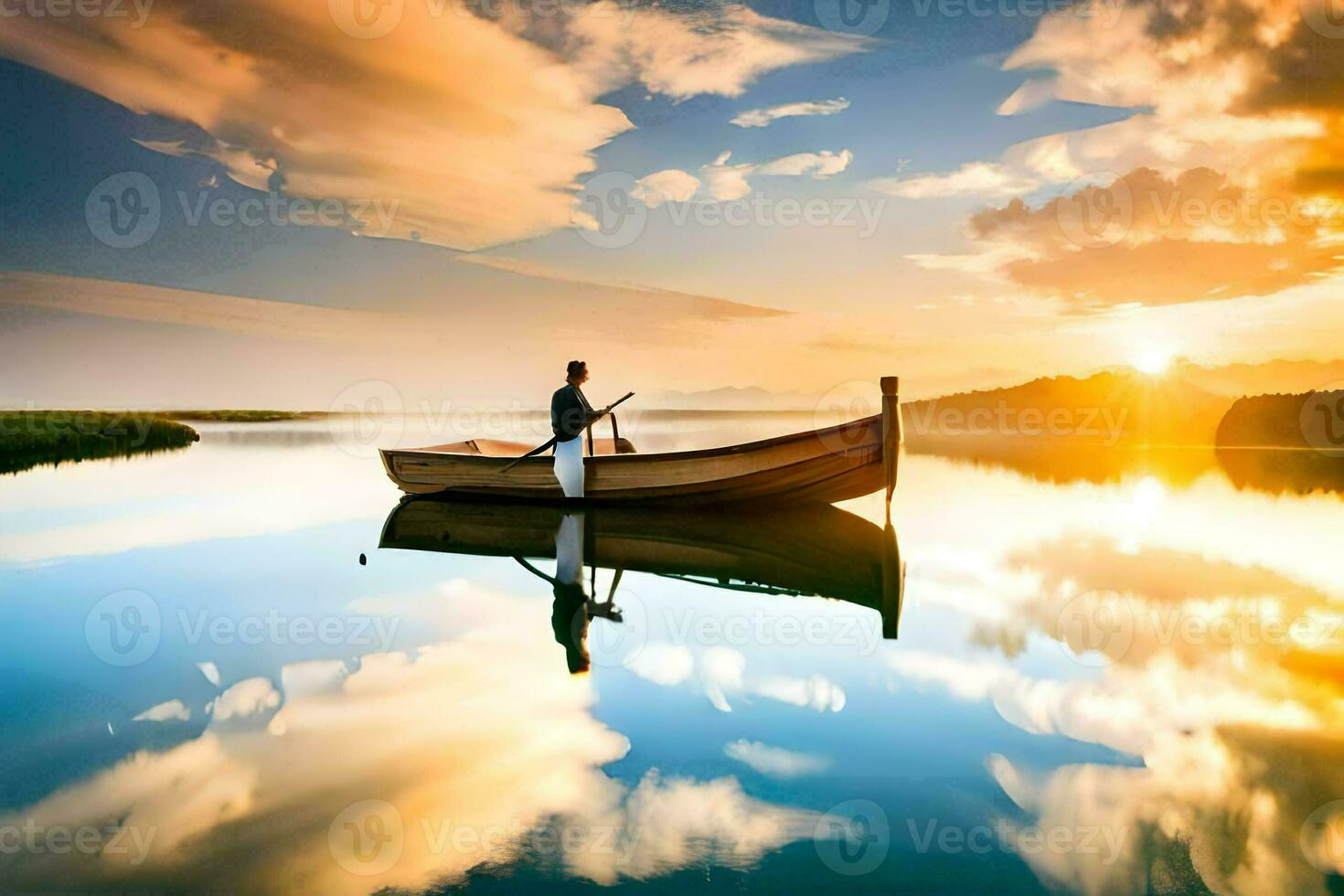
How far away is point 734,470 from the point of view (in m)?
14.6

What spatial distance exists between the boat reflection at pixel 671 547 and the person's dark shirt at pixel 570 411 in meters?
1.99

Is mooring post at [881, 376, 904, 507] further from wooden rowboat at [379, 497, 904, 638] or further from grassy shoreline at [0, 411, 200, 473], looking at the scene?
grassy shoreline at [0, 411, 200, 473]

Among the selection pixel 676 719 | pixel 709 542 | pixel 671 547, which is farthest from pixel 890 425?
pixel 676 719

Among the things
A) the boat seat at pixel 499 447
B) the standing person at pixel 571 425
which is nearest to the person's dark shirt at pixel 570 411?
the standing person at pixel 571 425

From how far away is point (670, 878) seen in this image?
362cm

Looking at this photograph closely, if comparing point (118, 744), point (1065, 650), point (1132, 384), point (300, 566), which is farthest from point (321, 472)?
point (1132, 384)

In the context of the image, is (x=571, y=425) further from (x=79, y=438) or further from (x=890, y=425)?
(x=79, y=438)

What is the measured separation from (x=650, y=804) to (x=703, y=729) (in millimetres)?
1173

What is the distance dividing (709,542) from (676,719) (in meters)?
7.59

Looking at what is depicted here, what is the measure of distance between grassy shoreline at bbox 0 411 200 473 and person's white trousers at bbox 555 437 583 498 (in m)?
22.3

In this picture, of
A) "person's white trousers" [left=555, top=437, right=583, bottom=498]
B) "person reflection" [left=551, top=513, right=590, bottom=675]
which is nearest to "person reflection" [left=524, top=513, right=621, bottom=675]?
"person reflection" [left=551, top=513, right=590, bottom=675]

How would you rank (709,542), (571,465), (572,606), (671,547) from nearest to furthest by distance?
(572,606)
(671,547)
(709,542)
(571,465)

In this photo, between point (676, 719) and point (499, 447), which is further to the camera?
point (499, 447)

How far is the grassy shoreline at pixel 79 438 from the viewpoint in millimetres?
30155
